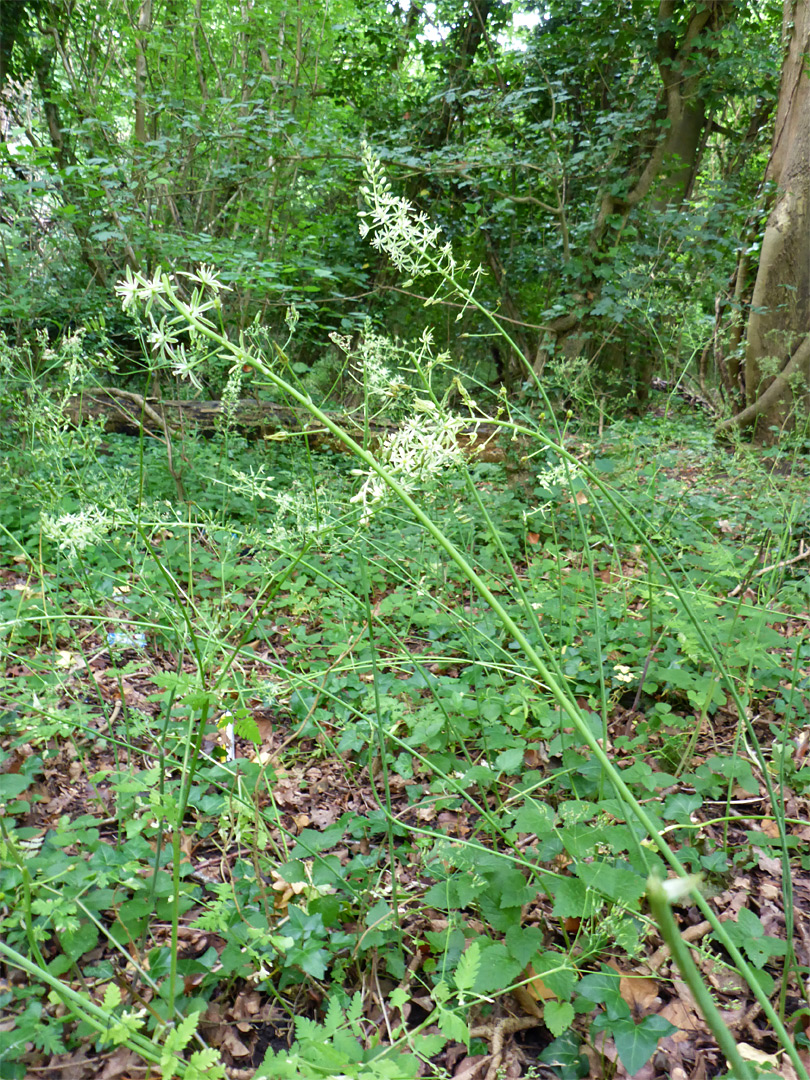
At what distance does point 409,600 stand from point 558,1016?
75.3 inches

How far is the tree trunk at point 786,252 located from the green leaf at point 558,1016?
5.30 m

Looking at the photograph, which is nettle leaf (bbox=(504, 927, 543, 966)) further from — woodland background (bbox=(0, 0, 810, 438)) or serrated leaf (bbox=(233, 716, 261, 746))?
woodland background (bbox=(0, 0, 810, 438))

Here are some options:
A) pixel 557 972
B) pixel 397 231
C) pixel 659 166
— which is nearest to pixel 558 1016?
pixel 557 972

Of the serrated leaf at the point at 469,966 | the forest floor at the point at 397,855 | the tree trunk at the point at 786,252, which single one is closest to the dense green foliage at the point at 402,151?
the tree trunk at the point at 786,252

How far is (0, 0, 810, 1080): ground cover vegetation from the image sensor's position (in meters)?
1.33

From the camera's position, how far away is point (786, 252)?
224 inches

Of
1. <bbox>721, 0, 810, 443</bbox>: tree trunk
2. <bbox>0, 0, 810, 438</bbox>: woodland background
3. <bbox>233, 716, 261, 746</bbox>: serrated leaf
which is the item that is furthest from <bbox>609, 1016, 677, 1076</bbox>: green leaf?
<bbox>721, 0, 810, 443</bbox>: tree trunk

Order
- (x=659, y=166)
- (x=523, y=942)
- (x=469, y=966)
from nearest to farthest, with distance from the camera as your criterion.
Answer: (x=469, y=966), (x=523, y=942), (x=659, y=166)

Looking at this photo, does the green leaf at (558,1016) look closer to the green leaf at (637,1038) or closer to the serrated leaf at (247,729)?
the green leaf at (637,1038)

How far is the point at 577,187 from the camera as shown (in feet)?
20.2

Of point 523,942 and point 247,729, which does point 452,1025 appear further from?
point 247,729

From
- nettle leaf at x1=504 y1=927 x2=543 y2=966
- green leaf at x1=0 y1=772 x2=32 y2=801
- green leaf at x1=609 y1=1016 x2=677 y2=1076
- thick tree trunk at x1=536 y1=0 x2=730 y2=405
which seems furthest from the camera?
thick tree trunk at x1=536 y1=0 x2=730 y2=405

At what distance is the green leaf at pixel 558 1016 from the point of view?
4.11 ft

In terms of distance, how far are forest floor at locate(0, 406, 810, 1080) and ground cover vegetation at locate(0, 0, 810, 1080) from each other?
0.6 inches
